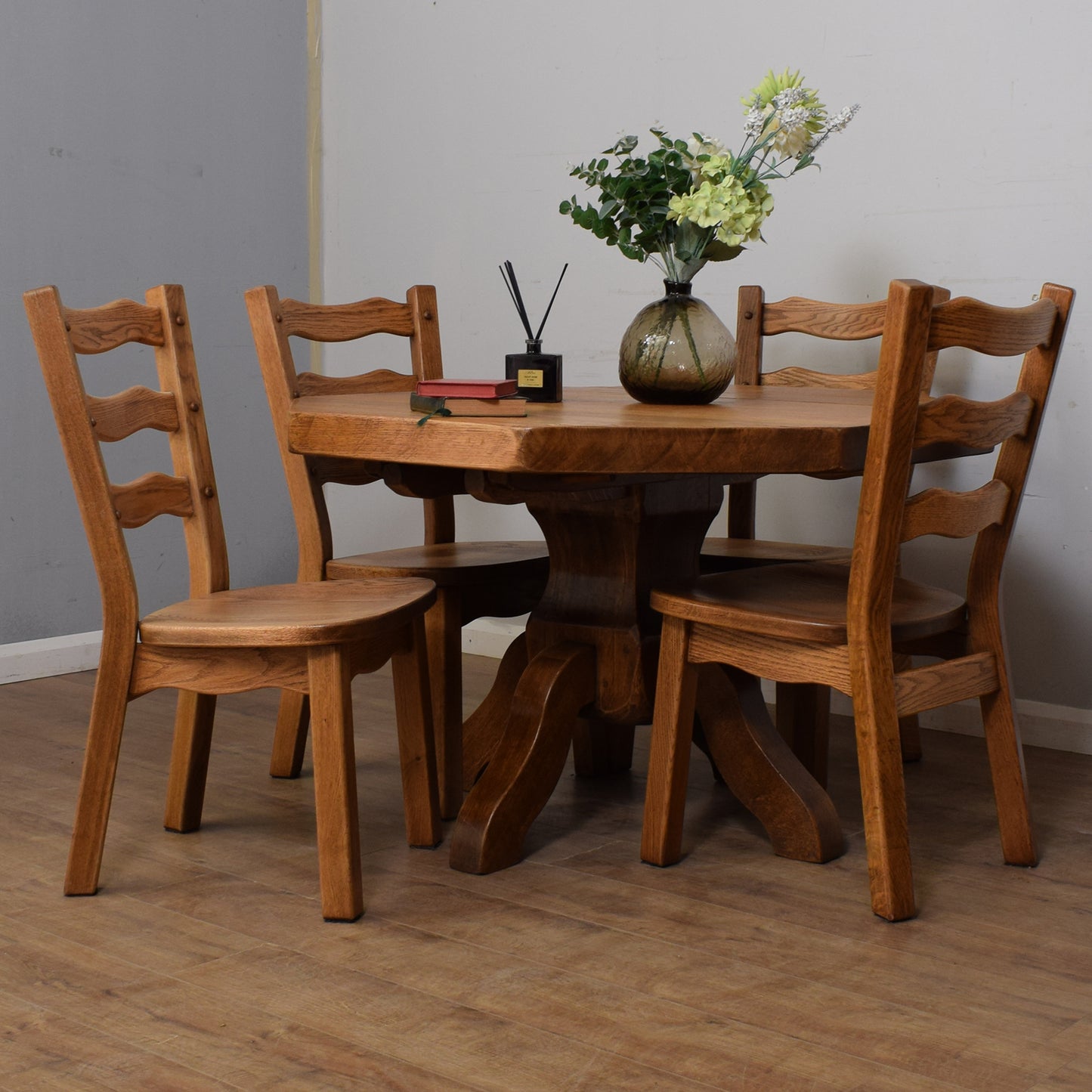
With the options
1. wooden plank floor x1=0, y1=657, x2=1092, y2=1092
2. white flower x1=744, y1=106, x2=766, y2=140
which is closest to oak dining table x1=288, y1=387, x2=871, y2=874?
wooden plank floor x1=0, y1=657, x2=1092, y2=1092

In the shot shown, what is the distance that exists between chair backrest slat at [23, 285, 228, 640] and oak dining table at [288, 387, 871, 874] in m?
0.21

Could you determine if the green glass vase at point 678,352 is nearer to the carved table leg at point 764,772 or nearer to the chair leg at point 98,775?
the carved table leg at point 764,772

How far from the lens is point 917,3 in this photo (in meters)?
3.06

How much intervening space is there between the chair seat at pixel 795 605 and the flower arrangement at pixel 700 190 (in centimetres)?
54

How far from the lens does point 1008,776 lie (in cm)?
219

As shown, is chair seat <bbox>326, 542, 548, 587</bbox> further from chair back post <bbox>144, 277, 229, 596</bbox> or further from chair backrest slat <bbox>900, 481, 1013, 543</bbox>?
chair backrest slat <bbox>900, 481, 1013, 543</bbox>

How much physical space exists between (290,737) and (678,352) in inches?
43.1

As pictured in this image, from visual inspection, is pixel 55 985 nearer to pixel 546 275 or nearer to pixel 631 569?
Answer: pixel 631 569

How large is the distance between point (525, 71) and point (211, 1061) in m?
2.96

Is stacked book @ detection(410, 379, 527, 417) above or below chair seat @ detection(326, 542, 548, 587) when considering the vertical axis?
above

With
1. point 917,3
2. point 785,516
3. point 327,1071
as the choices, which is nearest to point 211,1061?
point 327,1071

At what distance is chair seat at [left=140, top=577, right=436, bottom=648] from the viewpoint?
1878 mm

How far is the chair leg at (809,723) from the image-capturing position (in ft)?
8.43

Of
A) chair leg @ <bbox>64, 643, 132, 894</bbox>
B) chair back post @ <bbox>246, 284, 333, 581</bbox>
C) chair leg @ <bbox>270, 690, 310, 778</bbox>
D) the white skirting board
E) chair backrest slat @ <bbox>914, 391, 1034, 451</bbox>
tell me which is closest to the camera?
chair backrest slat @ <bbox>914, 391, 1034, 451</bbox>
